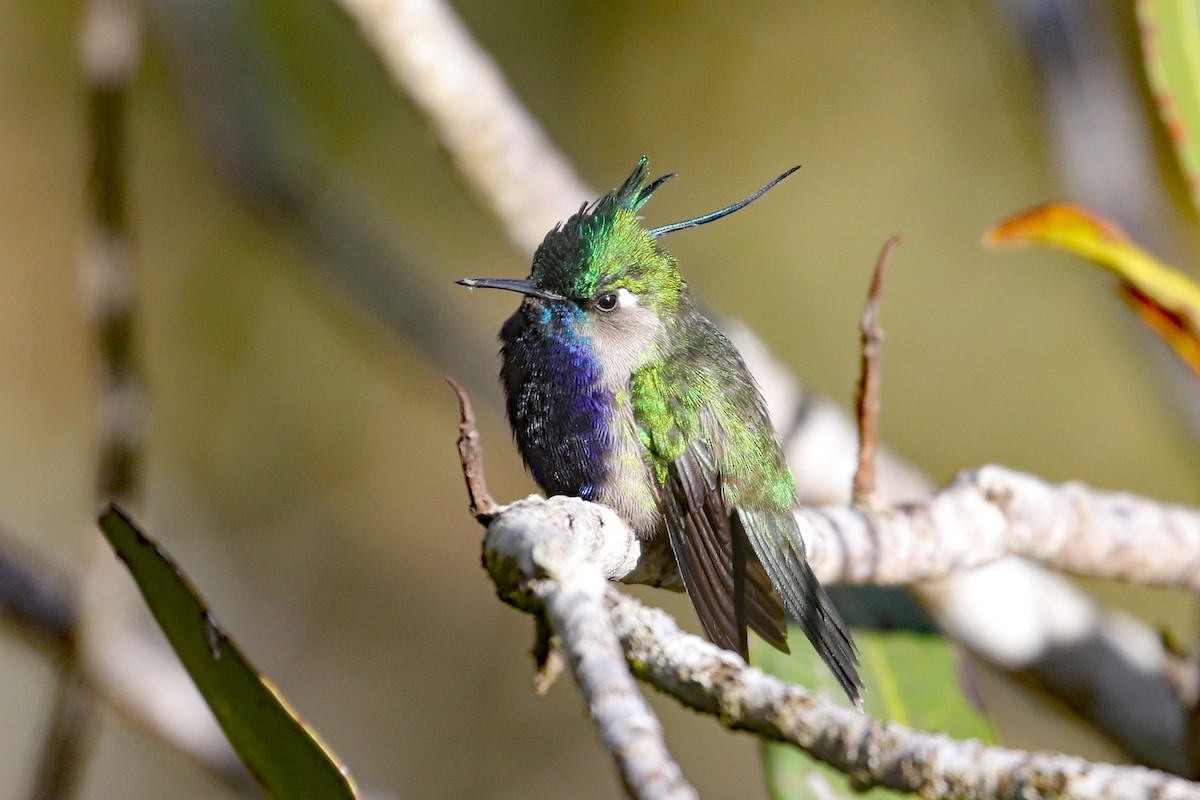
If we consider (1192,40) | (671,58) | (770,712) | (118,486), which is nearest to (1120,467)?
(671,58)

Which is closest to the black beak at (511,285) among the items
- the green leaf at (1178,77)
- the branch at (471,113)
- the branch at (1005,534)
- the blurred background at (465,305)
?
the branch at (471,113)

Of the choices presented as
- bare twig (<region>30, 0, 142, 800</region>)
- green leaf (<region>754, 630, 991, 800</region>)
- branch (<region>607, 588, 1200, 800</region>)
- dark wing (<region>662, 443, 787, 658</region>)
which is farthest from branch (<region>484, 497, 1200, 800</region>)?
bare twig (<region>30, 0, 142, 800</region>)

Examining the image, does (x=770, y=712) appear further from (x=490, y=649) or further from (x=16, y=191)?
(x=16, y=191)

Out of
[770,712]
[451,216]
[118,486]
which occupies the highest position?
[451,216]

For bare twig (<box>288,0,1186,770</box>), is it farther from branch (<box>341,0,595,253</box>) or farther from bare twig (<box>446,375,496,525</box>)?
bare twig (<box>446,375,496,525</box>)

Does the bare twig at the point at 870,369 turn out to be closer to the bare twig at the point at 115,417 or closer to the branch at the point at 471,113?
the branch at the point at 471,113

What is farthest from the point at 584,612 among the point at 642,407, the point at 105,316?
the point at 105,316

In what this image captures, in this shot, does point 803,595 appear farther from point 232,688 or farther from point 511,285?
point 232,688
